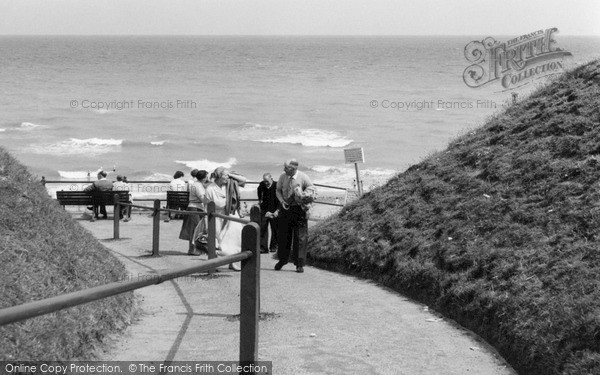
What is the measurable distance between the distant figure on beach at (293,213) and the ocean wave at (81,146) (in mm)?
41449

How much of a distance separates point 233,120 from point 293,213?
58789 mm

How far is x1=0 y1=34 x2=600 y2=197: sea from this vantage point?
159 feet

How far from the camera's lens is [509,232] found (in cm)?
1038

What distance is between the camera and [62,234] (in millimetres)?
9008

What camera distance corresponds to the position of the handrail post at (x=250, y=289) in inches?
218

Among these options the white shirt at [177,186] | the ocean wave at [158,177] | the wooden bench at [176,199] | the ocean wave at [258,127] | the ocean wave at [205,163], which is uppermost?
the ocean wave at [258,127]

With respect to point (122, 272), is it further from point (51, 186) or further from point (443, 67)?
point (443, 67)

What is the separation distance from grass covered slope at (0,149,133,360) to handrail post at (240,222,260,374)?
5.28 ft

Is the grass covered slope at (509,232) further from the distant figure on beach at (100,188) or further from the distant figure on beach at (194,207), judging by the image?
the distant figure on beach at (100,188)

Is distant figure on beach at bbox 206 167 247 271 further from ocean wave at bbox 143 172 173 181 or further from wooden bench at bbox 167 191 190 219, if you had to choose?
ocean wave at bbox 143 172 173 181

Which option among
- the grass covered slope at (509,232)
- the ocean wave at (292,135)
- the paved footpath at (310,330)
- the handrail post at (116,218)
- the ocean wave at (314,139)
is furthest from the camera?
the ocean wave at (292,135)

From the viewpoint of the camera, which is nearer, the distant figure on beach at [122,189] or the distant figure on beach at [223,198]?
the distant figure on beach at [223,198]

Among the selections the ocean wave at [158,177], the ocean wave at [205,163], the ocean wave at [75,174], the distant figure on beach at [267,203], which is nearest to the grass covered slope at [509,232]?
the distant figure on beach at [267,203]

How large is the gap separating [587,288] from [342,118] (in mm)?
64023
